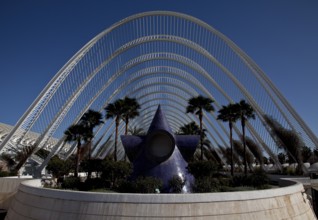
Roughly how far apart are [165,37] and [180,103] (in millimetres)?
33287

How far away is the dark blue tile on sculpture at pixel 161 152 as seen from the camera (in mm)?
22641

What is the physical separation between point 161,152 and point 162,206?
1185 centimetres

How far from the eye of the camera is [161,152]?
23844mm

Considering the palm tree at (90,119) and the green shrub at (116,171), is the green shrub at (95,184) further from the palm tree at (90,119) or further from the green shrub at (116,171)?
the palm tree at (90,119)

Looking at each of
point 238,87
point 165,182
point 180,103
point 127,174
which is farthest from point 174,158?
point 180,103

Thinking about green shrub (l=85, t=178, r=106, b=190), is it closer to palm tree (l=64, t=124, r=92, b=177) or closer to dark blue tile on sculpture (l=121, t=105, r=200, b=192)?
dark blue tile on sculpture (l=121, t=105, r=200, b=192)

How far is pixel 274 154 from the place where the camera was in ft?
132

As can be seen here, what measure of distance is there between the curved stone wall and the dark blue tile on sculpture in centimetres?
918

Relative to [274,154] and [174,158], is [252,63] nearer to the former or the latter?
[274,154]

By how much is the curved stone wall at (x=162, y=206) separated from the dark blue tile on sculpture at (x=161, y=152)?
918 cm

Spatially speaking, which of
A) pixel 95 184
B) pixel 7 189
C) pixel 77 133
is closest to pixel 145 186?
pixel 95 184

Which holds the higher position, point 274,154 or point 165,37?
point 165,37

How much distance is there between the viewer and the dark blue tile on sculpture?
22641mm

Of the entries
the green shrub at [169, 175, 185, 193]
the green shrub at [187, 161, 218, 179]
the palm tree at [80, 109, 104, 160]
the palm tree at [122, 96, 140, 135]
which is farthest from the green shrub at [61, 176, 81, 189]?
the palm tree at [122, 96, 140, 135]
